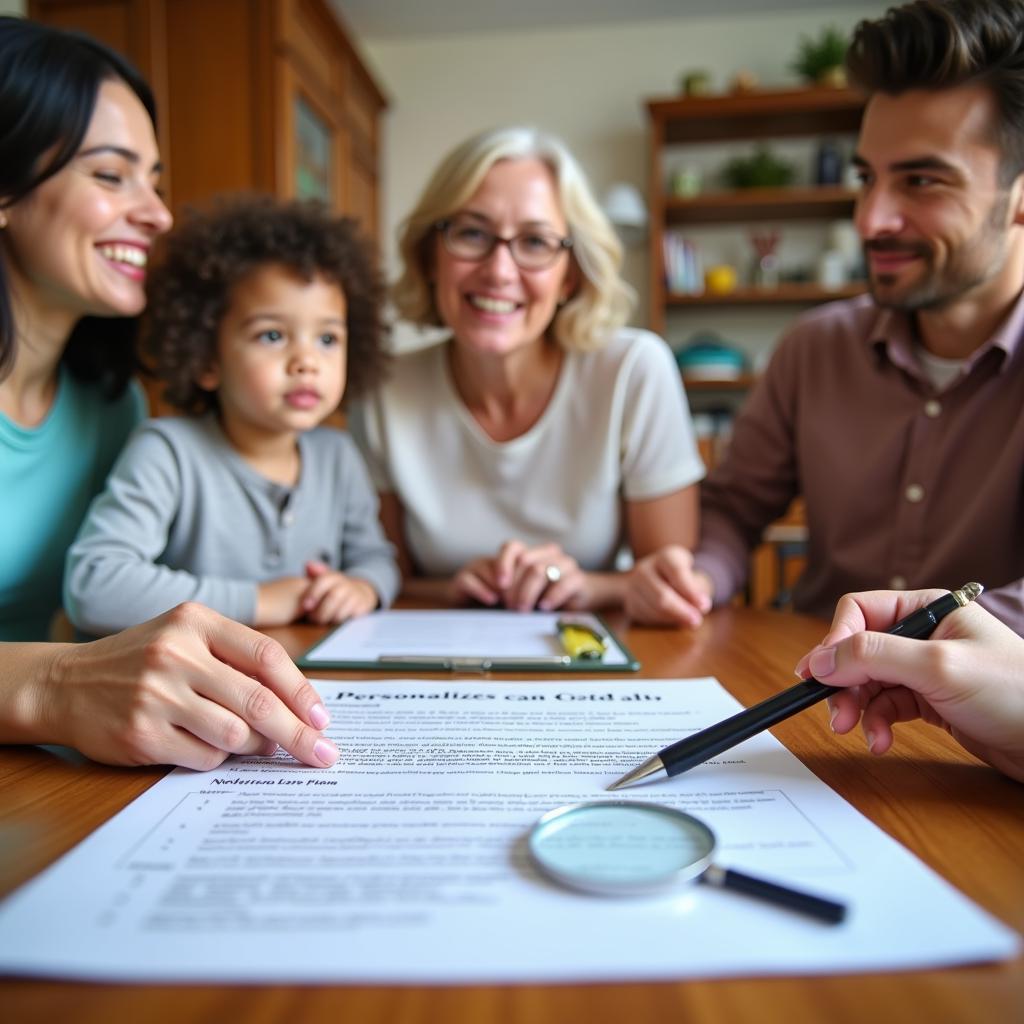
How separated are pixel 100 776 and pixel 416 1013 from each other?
0.33 meters

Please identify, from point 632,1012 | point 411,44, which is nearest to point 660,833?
point 632,1012

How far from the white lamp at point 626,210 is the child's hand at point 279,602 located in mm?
3319

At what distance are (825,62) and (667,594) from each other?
3.70m

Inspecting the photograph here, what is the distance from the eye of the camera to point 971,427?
1.15 metres

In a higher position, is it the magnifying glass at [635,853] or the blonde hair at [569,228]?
the blonde hair at [569,228]

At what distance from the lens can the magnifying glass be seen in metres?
0.37

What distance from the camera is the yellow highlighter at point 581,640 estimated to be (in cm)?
82

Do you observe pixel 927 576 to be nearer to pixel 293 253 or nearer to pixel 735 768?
pixel 735 768

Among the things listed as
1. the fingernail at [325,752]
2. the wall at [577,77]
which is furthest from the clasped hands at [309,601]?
the wall at [577,77]

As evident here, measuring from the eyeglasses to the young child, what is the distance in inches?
6.9

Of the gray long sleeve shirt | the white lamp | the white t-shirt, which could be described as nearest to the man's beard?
the white t-shirt

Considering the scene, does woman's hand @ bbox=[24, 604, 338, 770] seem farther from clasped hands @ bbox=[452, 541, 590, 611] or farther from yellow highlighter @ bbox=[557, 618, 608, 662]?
clasped hands @ bbox=[452, 541, 590, 611]

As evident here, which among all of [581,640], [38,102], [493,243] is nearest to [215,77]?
[493,243]

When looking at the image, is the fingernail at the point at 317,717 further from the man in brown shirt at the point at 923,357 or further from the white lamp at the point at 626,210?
the white lamp at the point at 626,210
